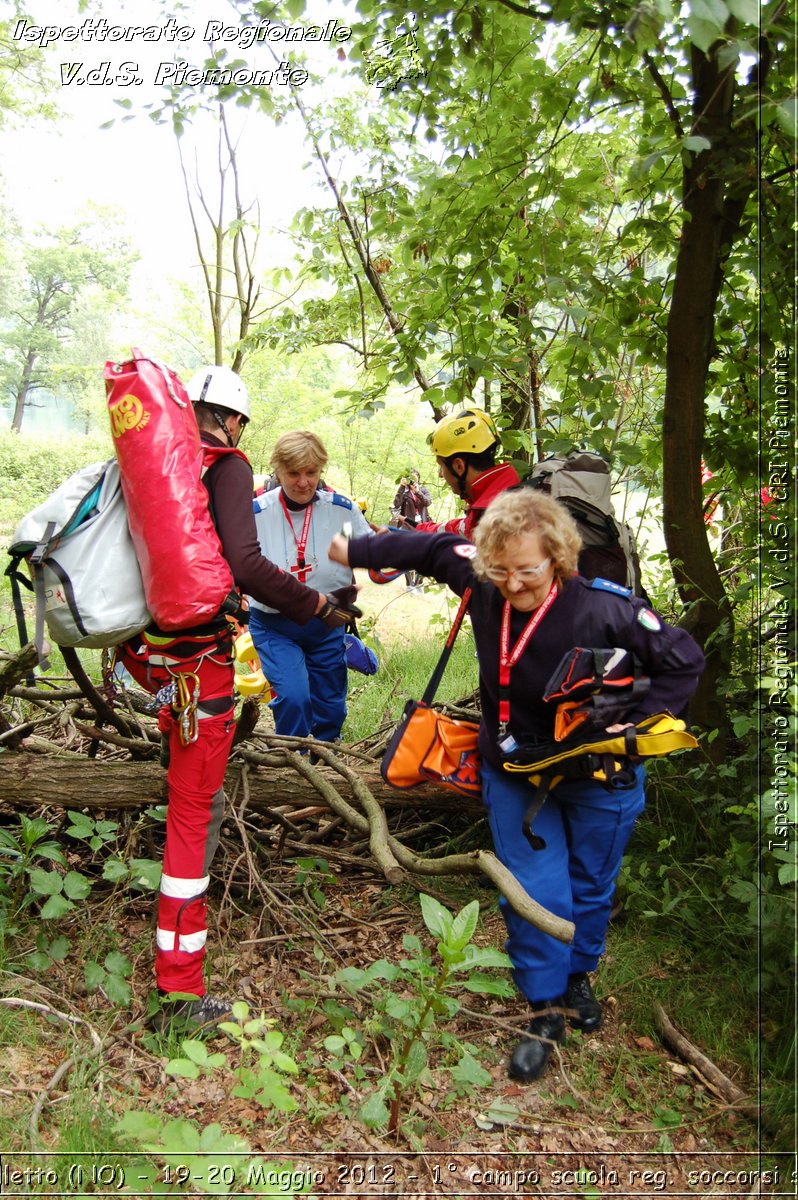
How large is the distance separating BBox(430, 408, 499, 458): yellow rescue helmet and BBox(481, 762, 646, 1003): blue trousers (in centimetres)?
165

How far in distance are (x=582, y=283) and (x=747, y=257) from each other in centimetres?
70

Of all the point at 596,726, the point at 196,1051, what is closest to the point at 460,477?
the point at 596,726

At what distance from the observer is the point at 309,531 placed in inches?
184

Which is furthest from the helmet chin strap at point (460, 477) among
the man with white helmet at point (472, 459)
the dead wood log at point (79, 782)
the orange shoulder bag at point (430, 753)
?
the dead wood log at point (79, 782)

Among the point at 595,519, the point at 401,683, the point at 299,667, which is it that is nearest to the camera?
the point at 595,519

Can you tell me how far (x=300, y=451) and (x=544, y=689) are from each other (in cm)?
232

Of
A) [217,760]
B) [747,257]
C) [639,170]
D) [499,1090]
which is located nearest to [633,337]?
[747,257]

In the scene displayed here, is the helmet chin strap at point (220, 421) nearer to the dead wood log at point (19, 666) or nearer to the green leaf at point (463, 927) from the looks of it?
the dead wood log at point (19, 666)

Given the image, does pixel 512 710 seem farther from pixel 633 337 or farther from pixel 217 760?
pixel 633 337

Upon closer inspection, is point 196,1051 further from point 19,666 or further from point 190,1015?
point 19,666

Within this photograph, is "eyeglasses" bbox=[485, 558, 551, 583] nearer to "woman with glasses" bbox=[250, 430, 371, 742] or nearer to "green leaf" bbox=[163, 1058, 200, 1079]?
"green leaf" bbox=[163, 1058, 200, 1079]

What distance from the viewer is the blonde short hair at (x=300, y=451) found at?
14.4ft

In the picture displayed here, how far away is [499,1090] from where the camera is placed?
8.64ft

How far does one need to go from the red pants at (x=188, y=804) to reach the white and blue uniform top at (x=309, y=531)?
1.84m
